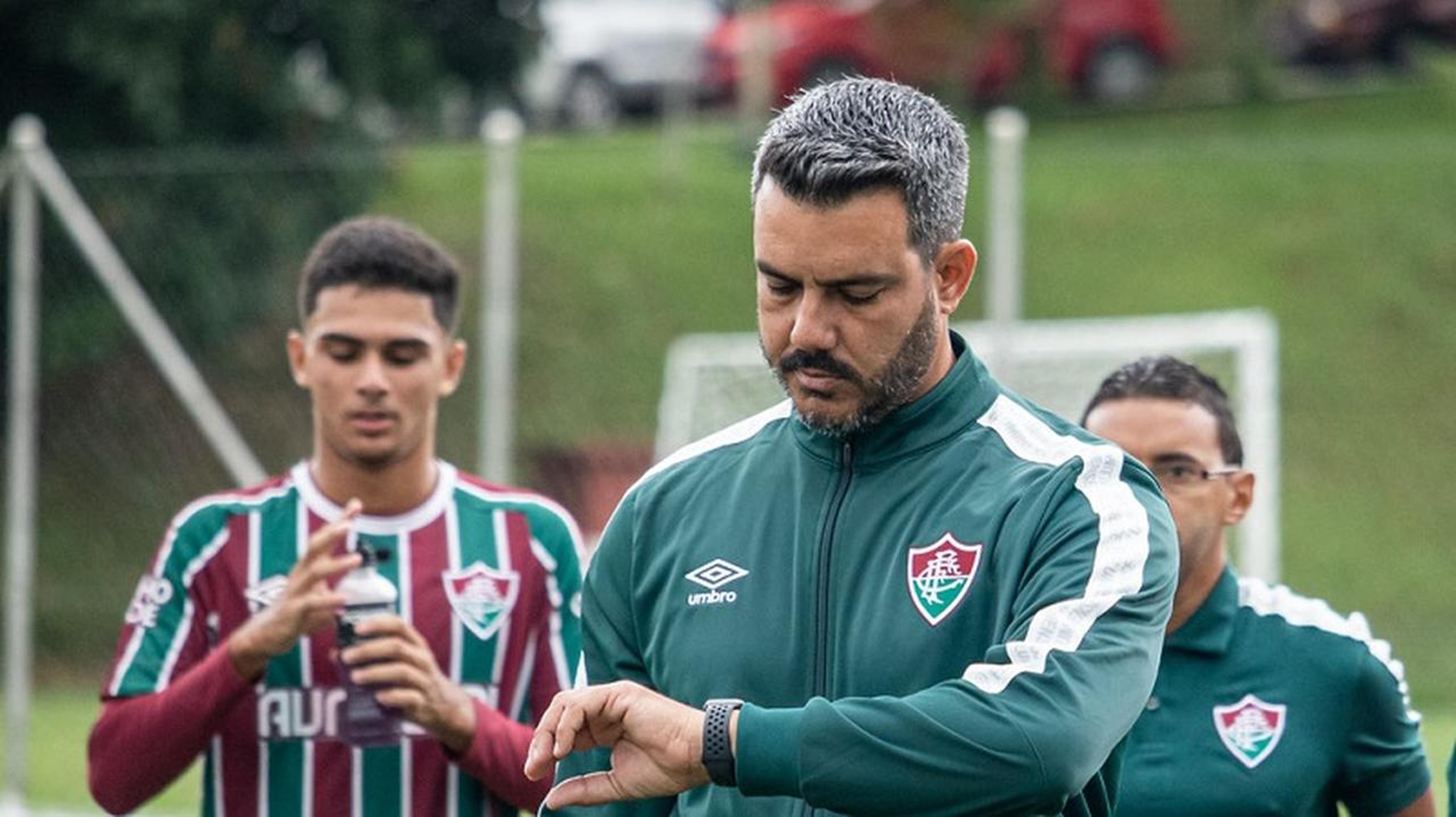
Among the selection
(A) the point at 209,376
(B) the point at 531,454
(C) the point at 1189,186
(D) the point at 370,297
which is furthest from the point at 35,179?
(C) the point at 1189,186

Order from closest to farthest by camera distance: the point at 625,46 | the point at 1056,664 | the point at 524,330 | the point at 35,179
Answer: the point at 1056,664
the point at 35,179
the point at 524,330
the point at 625,46

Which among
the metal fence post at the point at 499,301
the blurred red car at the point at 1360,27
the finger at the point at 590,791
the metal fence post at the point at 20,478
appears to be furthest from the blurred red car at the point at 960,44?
the finger at the point at 590,791

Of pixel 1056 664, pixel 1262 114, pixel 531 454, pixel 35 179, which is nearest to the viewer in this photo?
pixel 1056 664

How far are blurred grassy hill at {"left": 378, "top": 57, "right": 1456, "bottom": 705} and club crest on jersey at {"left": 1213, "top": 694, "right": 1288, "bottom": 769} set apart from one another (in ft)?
17.9

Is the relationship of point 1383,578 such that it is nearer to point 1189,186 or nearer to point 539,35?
point 539,35

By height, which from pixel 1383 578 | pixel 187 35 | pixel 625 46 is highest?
pixel 625 46

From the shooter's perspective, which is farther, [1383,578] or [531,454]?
[1383,578]

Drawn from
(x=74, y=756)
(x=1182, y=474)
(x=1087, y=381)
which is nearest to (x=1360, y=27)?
(x=1087, y=381)

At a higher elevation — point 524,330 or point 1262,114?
point 1262,114

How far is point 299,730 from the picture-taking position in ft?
14.3

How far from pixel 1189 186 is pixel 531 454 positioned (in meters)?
11.3

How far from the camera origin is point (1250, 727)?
14.0ft

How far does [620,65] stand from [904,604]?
2354 centimetres

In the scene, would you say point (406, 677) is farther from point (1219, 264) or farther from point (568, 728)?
point (1219, 264)
